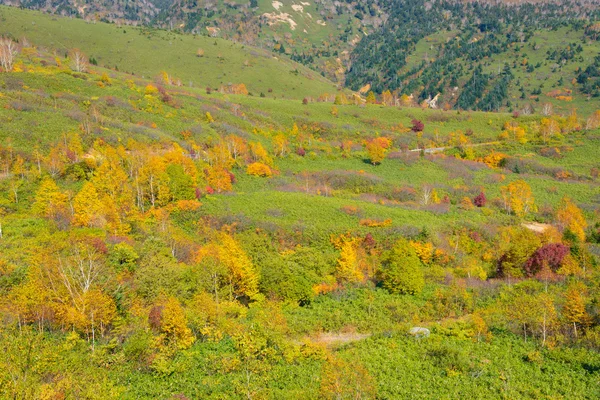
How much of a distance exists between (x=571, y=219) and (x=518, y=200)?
8656 mm

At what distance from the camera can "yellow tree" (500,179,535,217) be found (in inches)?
2532

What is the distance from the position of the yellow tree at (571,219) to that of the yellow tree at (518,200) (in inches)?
169

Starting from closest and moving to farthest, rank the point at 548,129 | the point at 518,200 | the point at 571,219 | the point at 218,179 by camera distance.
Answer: the point at 571,219 → the point at 518,200 → the point at 218,179 → the point at 548,129

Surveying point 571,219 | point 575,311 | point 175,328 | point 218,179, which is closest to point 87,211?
point 218,179

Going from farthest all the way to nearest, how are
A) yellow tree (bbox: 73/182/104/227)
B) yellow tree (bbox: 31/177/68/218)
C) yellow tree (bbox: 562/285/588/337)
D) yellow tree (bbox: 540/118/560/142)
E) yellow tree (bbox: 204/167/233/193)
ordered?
yellow tree (bbox: 540/118/560/142) → yellow tree (bbox: 204/167/233/193) → yellow tree (bbox: 31/177/68/218) → yellow tree (bbox: 73/182/104/227) → yellow tree (bbox: 562/285/588/337)

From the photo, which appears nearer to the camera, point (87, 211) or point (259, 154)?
point (87, 211)

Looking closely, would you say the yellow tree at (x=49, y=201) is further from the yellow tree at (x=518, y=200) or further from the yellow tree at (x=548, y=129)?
the yellow tree at (x=548, y=129)

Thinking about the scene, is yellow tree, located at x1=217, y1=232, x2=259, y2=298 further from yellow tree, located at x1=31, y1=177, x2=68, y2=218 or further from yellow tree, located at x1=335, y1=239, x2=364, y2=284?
yellow tree, located at x1=31, y1=177, x2=68, y2=218

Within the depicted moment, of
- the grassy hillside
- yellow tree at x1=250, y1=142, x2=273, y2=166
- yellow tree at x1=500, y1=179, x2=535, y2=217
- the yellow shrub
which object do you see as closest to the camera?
the grassy hillside

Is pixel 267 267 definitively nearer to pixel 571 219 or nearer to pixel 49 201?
pixel 49 201

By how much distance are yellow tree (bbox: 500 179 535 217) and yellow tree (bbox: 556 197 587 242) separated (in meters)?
4.30

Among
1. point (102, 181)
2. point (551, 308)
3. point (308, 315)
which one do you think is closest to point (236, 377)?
point (308, 315)

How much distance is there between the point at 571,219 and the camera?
57.2 metres

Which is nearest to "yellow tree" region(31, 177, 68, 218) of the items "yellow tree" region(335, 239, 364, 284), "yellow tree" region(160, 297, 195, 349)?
"yellow tree" region(160, 297, 195, 349)
